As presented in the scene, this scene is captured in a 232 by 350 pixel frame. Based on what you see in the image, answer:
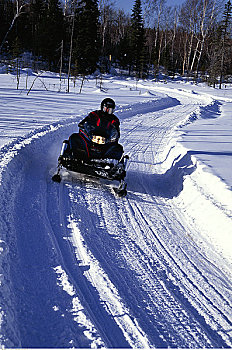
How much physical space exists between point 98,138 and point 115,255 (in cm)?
290

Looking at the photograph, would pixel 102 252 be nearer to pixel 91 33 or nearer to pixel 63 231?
pixel 63 231

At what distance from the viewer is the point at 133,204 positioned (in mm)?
5164

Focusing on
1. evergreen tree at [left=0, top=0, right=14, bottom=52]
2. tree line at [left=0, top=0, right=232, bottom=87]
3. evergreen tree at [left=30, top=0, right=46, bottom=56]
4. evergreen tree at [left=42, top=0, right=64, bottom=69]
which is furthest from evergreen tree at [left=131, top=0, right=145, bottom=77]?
evergreen tree at [left=0, top=0, right=14, bottom=52]

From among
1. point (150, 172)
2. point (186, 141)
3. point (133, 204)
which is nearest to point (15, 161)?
point (133, 204)

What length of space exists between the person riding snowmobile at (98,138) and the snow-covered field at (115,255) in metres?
0.56

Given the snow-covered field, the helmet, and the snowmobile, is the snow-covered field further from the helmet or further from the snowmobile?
the helmet

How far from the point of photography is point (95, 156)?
5.70 m

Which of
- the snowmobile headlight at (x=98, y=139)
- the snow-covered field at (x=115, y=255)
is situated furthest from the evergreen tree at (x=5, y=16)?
the snow-covered field at (x=115, y=255)

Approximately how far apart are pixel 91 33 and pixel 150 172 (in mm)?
36519

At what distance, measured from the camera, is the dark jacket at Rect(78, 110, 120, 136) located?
6.22 m

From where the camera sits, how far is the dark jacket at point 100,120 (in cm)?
622

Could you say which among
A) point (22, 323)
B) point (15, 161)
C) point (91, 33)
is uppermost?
point (91, 33)

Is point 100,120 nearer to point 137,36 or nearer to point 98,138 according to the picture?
point 98,138

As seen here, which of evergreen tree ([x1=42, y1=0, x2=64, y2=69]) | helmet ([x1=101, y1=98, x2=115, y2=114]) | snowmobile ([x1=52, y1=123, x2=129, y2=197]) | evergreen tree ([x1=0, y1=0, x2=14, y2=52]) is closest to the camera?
snowmobile ([x1=52, y1=123, x2=129, y2=197])
